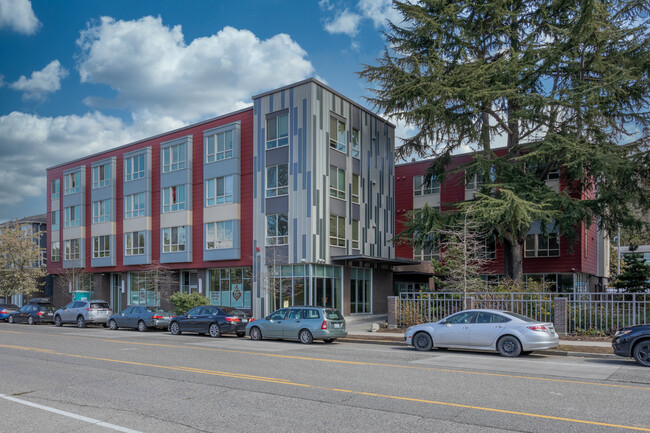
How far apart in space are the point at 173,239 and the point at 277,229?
33.1 ft

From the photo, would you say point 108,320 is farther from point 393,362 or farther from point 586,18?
point 586,18

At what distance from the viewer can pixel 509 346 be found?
16.5 meters

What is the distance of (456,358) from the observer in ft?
52.5

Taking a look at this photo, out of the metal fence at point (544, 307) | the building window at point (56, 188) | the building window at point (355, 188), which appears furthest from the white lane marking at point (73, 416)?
the building window at point (56, 188)

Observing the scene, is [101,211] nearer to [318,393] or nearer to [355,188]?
[355,188]

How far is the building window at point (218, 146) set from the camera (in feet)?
122

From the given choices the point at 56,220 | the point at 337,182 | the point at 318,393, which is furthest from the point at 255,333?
the point at 56,220

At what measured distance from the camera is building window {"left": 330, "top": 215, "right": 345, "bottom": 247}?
112 feet

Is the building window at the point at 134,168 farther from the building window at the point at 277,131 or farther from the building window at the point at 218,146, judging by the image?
the building window at the point at 277,131

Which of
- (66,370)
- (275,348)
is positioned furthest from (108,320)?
(66,370)

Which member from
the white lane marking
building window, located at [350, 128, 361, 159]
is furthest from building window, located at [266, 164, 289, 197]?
the white lane marking

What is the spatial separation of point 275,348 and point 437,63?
1931 cm

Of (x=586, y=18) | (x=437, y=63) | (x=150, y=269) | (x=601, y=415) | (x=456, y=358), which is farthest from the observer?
(x=150, y=269)

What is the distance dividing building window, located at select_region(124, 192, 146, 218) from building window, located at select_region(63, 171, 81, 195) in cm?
724
